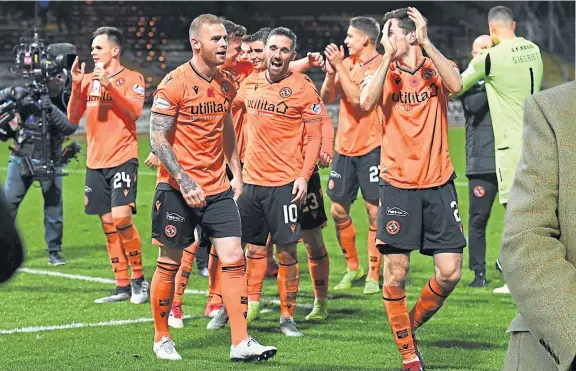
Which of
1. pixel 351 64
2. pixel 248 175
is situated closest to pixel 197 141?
pixel 248 175

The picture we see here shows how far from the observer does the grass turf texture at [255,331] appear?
6898 mm

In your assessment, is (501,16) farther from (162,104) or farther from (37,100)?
(37,100)

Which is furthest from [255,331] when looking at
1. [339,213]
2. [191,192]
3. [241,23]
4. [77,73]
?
[241,23]

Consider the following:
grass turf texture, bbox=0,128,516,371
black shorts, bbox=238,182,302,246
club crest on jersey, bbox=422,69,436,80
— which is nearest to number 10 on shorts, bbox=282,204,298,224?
black shorts, bbox=238,182,302,246

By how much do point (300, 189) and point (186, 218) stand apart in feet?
3.44

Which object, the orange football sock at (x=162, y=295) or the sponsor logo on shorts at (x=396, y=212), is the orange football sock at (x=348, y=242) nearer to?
the orange football sock at (x=162, y=295)

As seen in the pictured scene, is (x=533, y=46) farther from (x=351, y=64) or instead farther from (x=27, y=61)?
(x=27, y=61)

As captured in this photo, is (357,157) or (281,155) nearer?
(281,155)

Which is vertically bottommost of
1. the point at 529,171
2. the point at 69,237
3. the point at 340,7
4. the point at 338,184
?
the point at 69,237

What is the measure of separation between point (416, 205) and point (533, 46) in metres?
3.32

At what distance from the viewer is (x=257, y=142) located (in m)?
8.08

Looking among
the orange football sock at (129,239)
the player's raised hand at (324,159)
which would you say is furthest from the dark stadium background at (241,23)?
the player's raised hand at (324,159)

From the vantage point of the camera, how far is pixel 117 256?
9.65 meters

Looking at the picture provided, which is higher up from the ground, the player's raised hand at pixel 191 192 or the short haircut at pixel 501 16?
the short haircut at pixel 501 16
